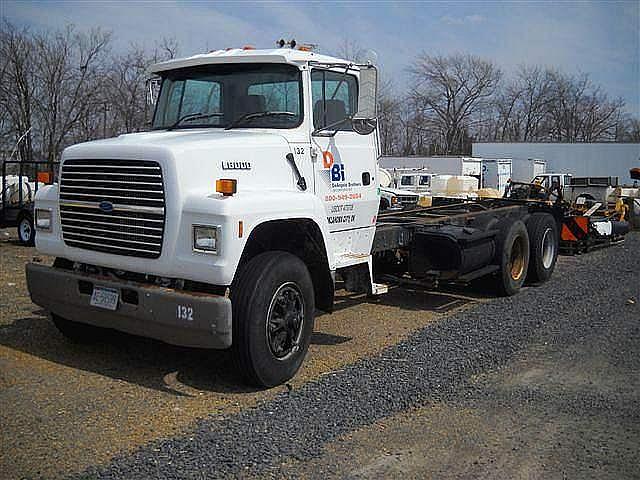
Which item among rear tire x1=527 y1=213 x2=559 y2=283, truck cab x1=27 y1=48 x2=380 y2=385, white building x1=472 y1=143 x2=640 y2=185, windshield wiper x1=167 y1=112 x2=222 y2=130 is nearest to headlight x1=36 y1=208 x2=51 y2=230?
truck cab x1=27 y1=48 x2=380 y2=385

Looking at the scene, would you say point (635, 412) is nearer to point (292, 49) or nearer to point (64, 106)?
point (292, 49)

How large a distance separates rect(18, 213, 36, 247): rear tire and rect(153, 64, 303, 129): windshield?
10451mm

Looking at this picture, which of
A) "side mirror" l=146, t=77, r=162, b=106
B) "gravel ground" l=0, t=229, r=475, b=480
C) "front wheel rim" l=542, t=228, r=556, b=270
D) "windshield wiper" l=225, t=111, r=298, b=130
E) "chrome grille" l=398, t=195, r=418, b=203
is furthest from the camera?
"chrome grille" l=398, t=195, r=418, b=203

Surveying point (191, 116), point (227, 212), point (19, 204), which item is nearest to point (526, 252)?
point (191, 116)

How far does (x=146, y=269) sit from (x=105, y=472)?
1725mm

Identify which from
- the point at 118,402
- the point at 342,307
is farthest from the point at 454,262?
the point at 118,402

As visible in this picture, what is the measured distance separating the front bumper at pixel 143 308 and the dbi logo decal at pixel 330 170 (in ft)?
6.07

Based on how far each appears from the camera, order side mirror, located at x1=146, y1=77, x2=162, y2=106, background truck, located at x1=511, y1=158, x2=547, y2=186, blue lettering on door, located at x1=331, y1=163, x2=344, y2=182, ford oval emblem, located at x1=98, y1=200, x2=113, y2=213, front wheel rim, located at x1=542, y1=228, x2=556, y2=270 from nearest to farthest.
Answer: ford oval emblem, located at x1=98, y1=200, x2=113, y2=213 → blue lettering on door, located at x1=331, y1=163, x2=344, y2=182 → side mirror, located at x1=146, y1=77, x2=162, y2=106 → front wheel rim, located at x1=542, y1=228, x2=556, y2=270 → background truck, located at x1=511, y1=158, x2=547, y2=186

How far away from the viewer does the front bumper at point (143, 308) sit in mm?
5078

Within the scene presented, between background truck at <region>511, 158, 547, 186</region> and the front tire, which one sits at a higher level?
background truck at <region>511, 158, 547, 186</region>

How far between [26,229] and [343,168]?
1147 centimetres

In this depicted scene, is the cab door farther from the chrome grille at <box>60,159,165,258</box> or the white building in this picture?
the white building

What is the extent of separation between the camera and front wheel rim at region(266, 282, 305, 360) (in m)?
5.58

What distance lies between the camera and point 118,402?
5.28 m
